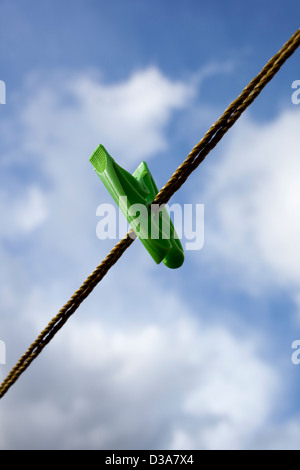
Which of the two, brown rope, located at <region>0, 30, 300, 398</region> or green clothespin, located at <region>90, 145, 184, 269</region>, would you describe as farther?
green clothespin, located at <region>90, 145, 184, 269</region>

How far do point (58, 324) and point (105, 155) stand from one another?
79cm

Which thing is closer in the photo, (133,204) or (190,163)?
(190,163)

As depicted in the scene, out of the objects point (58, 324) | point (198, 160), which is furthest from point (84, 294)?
point (198, 160)

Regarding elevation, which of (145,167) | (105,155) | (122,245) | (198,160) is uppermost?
(145,167)

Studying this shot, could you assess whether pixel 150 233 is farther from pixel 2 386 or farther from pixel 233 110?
pixel 2 386

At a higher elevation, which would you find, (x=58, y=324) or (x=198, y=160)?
(x=198, y=160)

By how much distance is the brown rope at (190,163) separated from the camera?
4.40 ft

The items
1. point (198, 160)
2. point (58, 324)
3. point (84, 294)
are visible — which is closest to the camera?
point (198, 160)

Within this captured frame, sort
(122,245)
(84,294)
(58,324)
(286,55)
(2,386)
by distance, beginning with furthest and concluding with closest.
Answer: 1. (2,386)
2. (58,324)
3. (84,294)
4. (122,245)
5. (286,55)

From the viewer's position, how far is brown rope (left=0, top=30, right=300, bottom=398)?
4.40 ft

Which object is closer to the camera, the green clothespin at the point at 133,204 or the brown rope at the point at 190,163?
the brown rope at the point at 190,163

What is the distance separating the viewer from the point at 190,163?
1.52 meters

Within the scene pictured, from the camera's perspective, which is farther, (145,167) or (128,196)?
(145,167)

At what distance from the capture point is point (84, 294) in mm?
1841
